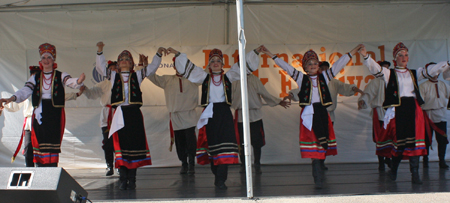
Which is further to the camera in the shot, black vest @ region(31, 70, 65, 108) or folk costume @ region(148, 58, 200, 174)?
folk costume @ region(148, 58, 200, 174)

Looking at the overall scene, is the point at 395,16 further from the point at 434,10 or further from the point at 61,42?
the point at 61,42

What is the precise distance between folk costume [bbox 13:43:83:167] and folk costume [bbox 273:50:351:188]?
2.21 m

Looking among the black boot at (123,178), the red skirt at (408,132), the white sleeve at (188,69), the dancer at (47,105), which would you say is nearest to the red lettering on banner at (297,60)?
the red skirt at (408,132)

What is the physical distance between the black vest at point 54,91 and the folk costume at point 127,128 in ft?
1.49

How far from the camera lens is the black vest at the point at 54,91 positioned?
393cm

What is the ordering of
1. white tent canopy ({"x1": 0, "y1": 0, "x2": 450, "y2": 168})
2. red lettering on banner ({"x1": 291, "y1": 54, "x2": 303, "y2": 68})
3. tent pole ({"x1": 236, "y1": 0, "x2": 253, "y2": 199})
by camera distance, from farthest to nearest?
1. red lettering on banner ({"x1": 291, "y1": 54, "x2": 303, "y2": 68})
2. white tent canopy ({"x1": 0, "y1": 0, "x2": 450, "y2": 168})
3. tent pole ({"x1": 236, "y1": 0, "x2": 253, "y2": 199})

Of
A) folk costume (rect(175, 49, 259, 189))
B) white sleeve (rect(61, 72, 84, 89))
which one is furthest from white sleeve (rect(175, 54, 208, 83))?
white sleeve (rect(61, 72, 84, 89))

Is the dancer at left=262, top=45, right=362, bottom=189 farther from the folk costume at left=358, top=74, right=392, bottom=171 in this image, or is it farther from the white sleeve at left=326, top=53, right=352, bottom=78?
the folk costume at left=358, top=74, right=392, bottom=171

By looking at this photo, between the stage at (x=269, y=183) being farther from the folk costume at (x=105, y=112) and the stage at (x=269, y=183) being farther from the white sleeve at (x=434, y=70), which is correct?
the white sleeve at (x=434, y=70)

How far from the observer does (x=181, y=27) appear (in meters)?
5.70

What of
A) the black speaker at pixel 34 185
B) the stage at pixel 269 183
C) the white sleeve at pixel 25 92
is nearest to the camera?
the black speaker at pixel 34 185

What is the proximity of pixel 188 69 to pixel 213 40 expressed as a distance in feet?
6.51

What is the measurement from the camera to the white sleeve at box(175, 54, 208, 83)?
3.90 m

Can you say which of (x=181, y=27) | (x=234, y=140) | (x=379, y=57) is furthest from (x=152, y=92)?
(x=379, y=57)
